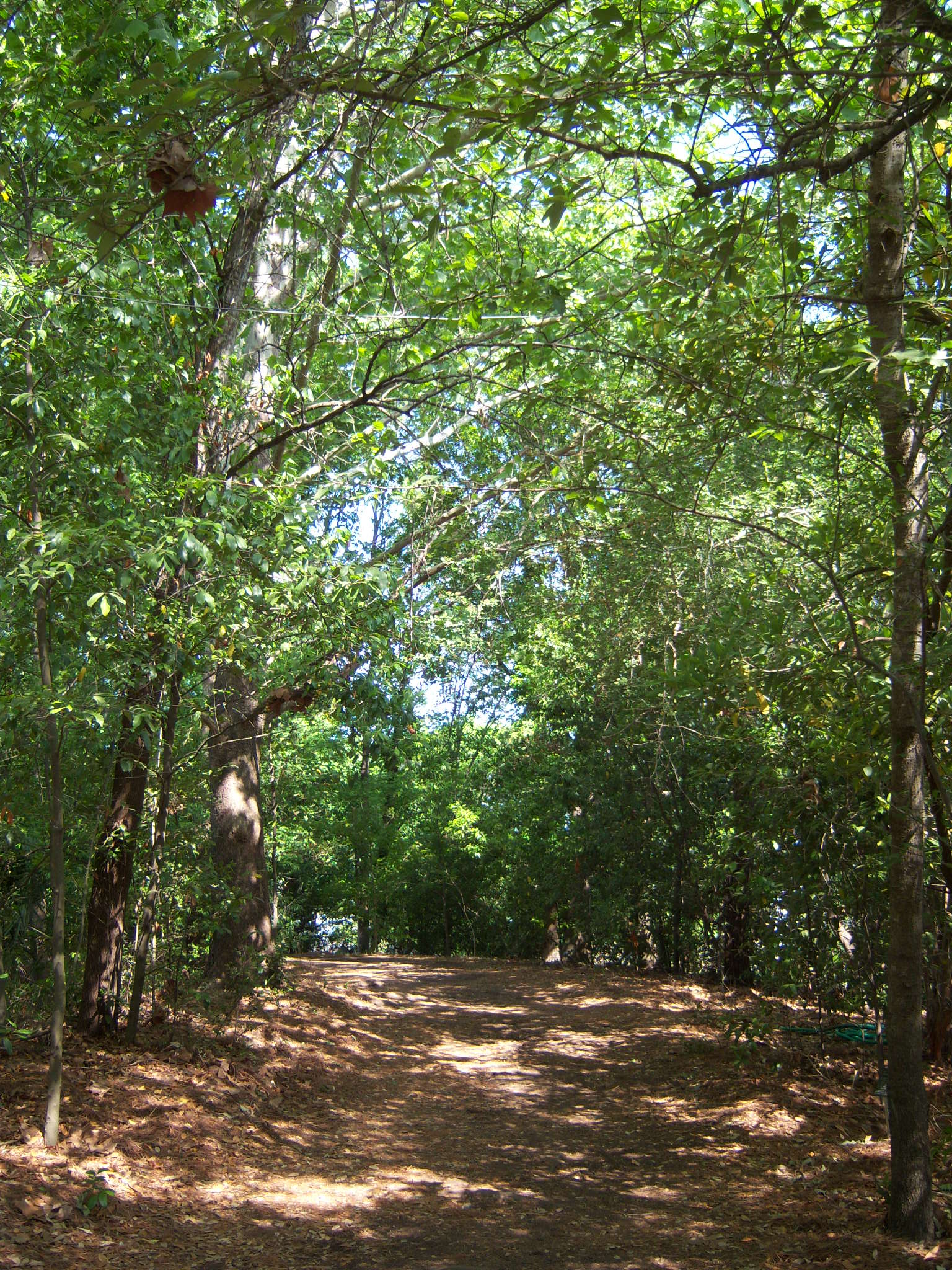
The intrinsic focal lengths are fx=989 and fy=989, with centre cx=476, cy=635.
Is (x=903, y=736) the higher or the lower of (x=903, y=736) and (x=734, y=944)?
the higher

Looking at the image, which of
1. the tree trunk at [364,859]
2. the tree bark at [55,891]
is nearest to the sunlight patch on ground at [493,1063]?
the tree bark at [55,891]

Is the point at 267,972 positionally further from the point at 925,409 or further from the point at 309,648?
the point at 925,409

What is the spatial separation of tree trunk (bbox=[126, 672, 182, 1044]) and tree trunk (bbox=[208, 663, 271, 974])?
2036mm

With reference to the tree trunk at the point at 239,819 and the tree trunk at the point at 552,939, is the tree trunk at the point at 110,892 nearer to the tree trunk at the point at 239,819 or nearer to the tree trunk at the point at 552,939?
the tree trunk at the point at 239,819

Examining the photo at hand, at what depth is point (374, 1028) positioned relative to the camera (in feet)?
31.8

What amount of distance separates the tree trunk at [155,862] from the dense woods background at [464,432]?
37 millimetres

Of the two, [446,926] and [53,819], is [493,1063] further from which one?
[446,926]

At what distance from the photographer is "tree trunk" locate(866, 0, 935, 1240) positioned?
430 cm

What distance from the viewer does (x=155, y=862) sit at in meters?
6.39

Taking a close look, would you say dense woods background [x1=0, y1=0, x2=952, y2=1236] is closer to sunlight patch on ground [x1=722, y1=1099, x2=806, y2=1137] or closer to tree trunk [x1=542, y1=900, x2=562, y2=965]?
sunlight patch on ground [x1=722, y1=1099, x2=806, y2=1137]

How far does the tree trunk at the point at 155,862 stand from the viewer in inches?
246

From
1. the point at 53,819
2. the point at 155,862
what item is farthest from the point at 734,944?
the point at 53,819

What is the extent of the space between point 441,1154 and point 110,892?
275 cm

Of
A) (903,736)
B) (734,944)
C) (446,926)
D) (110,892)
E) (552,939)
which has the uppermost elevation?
(903,736)
